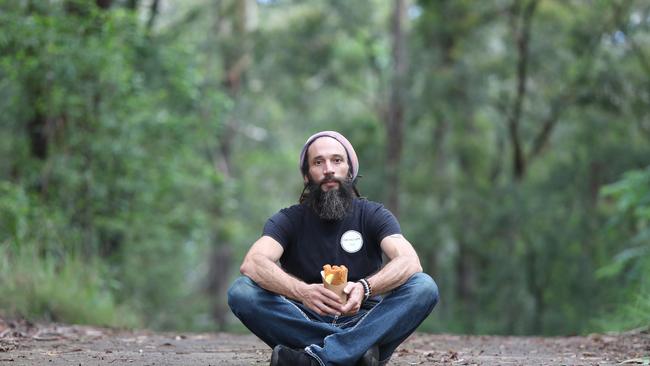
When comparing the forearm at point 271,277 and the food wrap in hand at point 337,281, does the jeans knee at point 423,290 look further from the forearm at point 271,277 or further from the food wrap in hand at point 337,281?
the forearm at point 271,277

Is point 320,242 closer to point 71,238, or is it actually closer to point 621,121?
point 71,238

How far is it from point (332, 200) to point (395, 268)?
0.57 metres

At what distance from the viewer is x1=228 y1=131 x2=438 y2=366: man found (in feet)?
16.4

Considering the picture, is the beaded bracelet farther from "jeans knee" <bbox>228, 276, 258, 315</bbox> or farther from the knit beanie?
the knit beanie

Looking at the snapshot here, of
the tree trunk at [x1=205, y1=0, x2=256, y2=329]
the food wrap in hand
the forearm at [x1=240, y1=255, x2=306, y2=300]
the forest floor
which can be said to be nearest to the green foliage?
the forest floor

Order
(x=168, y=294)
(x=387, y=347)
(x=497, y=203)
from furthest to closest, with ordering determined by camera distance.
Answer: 1. (x=168, y=294)
2. (x=497, y=203)
3. (x=387, y=347)

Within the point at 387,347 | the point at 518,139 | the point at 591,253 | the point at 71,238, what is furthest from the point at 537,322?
the point at 387,347

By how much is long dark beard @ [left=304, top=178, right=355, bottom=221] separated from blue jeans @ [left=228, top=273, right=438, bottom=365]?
0.54 metres

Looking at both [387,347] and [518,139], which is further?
[518,139]

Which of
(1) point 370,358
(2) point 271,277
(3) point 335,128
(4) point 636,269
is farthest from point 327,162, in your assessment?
(3) point 335,128

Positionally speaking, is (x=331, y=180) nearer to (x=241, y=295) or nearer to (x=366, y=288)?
(x=366, y=288)

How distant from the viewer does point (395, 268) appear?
5.11m

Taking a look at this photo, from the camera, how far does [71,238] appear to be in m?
12.3

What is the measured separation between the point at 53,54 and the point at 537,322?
12594 mm
